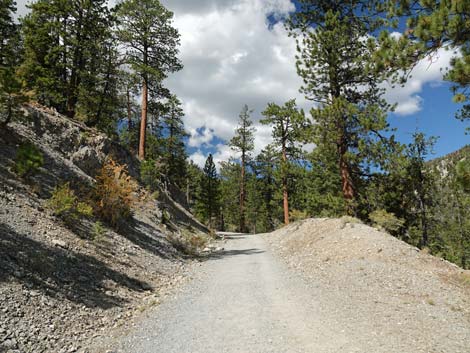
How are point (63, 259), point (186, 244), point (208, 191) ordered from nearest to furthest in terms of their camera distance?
point (63, 259) → point (186, 244) → point (208, 191)

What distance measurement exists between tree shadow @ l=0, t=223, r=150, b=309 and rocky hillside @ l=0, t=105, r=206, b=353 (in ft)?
0.08

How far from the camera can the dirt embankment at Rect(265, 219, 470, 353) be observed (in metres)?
5.75

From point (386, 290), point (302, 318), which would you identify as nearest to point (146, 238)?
point (302, 318)

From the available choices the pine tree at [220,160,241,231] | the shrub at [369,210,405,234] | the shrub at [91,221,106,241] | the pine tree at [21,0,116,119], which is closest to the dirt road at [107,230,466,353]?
the shrub at [91,221,106,241]

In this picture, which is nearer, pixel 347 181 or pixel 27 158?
pixel 27 158

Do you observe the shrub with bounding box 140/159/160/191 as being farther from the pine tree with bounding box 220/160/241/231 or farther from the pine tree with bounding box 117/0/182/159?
the pine tree with bounding box 220/160/241/231

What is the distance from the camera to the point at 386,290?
8.55 m

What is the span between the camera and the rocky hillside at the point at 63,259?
5512mm

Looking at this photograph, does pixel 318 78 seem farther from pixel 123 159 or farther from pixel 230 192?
pixel 230 192

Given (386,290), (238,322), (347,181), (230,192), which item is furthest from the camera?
(230,192)

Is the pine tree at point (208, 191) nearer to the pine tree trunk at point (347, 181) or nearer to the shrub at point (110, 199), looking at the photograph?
the pine tree trunk at point (347, 181)

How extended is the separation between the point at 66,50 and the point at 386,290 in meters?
19.6

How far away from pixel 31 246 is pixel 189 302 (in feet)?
13.1

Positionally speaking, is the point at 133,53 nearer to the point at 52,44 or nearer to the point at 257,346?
the point at 52,44
